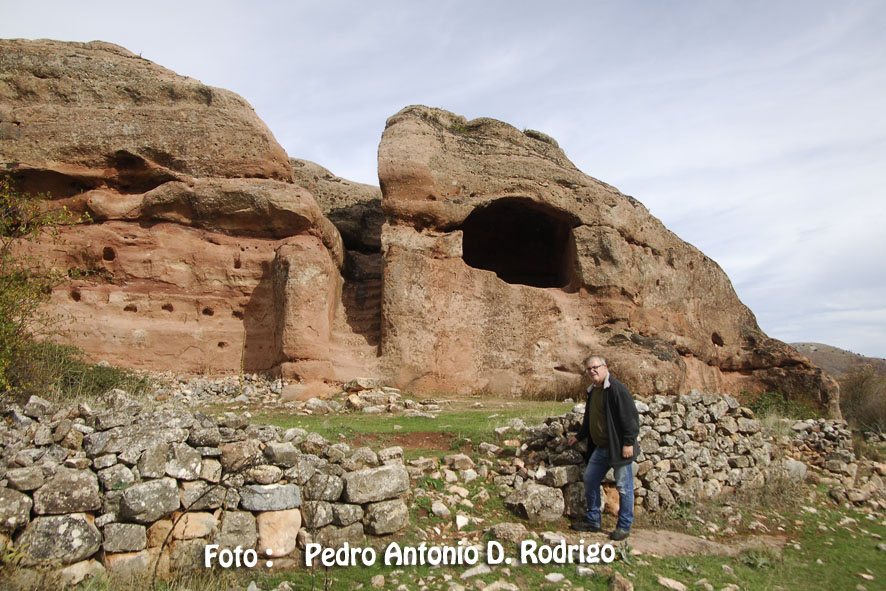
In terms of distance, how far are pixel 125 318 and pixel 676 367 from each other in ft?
38.6

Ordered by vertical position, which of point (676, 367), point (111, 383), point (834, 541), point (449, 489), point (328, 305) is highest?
point (328, 305)

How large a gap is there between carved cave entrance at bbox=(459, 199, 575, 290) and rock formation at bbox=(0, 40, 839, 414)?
1.07 meters

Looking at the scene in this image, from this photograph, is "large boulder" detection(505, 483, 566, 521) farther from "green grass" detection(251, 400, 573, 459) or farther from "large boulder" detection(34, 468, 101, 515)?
"large boulder" detection(34, 468, 101, 515)

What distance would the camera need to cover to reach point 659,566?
5.61 m

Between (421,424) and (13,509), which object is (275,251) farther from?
(13,509)

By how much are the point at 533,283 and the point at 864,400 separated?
34.4 feet

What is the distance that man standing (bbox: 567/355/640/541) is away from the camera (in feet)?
19.9

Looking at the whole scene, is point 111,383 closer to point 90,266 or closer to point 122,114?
point 90,266

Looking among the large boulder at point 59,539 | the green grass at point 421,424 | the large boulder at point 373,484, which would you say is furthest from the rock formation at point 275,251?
the large boulder at point 59,539

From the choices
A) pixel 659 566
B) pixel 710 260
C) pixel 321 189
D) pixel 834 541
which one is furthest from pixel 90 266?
pixel 710 260

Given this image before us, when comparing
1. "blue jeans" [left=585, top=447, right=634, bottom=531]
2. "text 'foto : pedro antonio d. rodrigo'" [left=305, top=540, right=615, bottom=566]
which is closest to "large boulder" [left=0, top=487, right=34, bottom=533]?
"text 'foto : pedro antonio d. rodrigo'" [left=305, top=540, right=615, bottom=566]

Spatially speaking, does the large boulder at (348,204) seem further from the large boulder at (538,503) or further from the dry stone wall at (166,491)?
the dry stone wall at (166,491)

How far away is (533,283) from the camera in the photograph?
59.6 feet

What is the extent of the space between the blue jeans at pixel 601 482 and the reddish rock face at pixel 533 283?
22.3ft
